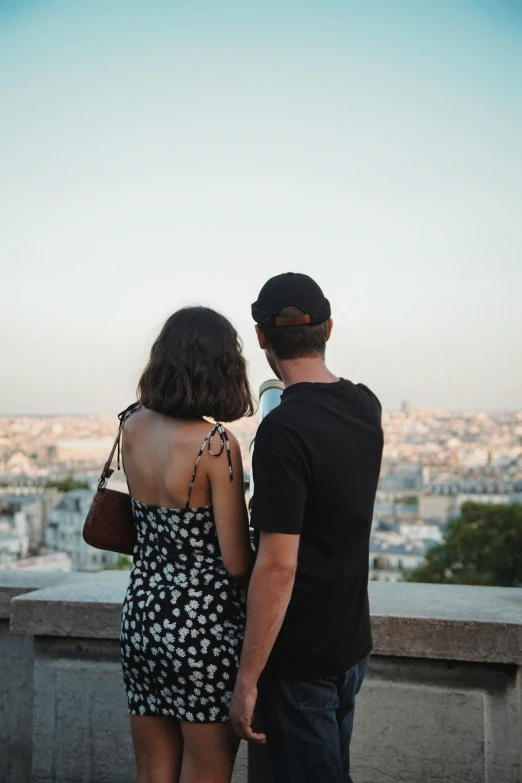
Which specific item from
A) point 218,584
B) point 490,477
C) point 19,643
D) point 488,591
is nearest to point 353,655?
point 218,584

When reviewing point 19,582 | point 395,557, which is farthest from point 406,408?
point 19,582

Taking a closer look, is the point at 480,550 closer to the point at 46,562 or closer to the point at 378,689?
the point at 46,562

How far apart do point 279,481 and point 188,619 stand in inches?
18.1

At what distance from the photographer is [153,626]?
2.04m

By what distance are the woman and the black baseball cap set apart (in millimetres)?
180

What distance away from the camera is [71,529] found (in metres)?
58.5

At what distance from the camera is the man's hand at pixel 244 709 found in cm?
188

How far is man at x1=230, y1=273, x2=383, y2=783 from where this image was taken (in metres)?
1.83

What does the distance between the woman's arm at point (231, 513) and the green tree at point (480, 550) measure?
123 feet

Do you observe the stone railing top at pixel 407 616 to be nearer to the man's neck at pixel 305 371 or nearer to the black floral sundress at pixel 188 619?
the black floral sundress at pixel 188 619

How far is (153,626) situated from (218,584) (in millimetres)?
185

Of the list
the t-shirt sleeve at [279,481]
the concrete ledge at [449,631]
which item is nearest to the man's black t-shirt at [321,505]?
the t-shirt sleeve at [279,481]

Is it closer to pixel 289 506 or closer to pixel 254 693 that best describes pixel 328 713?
pixel 254 693

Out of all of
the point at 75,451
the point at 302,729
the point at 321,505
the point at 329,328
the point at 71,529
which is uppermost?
the point at 329,328
